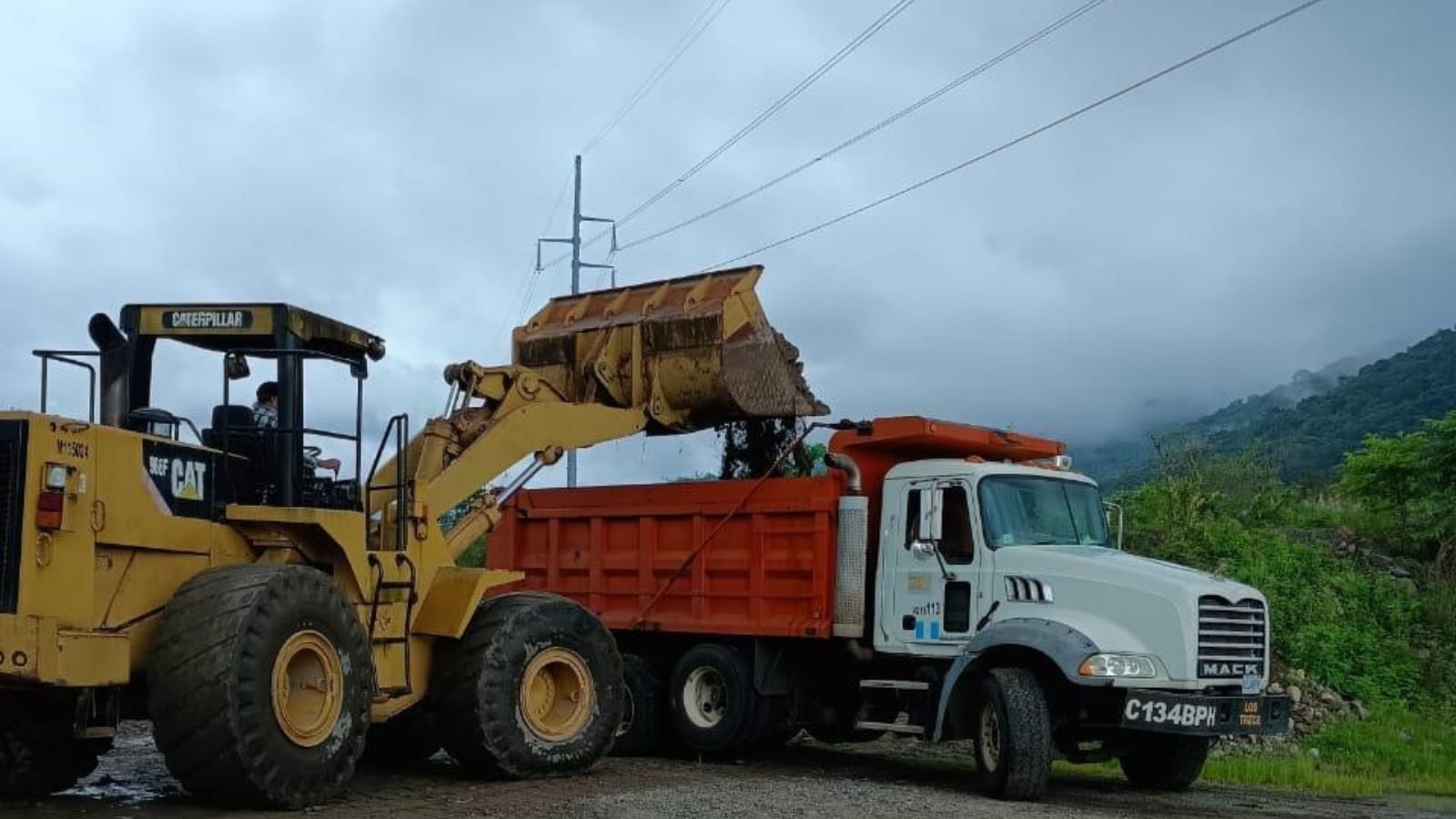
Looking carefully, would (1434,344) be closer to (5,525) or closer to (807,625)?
(807,625)

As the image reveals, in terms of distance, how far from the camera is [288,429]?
32.8ft

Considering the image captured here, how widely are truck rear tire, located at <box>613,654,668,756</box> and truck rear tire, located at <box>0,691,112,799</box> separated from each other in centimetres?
527

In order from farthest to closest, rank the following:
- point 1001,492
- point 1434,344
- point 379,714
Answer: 1. point 1434,344
2. point 1001,492
3. point 379,714

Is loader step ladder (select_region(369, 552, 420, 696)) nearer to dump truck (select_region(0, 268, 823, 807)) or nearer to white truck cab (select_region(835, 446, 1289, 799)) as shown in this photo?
dump truck (select_region(0, 268, 823, 807))

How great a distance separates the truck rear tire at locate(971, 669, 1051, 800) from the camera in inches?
421

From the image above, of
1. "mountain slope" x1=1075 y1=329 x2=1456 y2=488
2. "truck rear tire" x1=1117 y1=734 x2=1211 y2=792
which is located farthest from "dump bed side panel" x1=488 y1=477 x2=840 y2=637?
"mountain slope" x1=1075 y1=329 x2=1456 y2=488

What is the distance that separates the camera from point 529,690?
11375 mm

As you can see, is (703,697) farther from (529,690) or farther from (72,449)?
(72,449)

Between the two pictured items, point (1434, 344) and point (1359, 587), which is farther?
point (1434, 344)

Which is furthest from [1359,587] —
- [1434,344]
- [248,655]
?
[1434,344]

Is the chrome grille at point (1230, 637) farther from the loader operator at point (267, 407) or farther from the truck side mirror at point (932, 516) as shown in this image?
the loader operator at point (267, 407)

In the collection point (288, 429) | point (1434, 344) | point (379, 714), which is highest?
point (1434, 344)

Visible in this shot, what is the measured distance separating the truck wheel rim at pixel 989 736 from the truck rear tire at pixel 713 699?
269 cm

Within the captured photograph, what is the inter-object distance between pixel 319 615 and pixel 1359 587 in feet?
44.5
